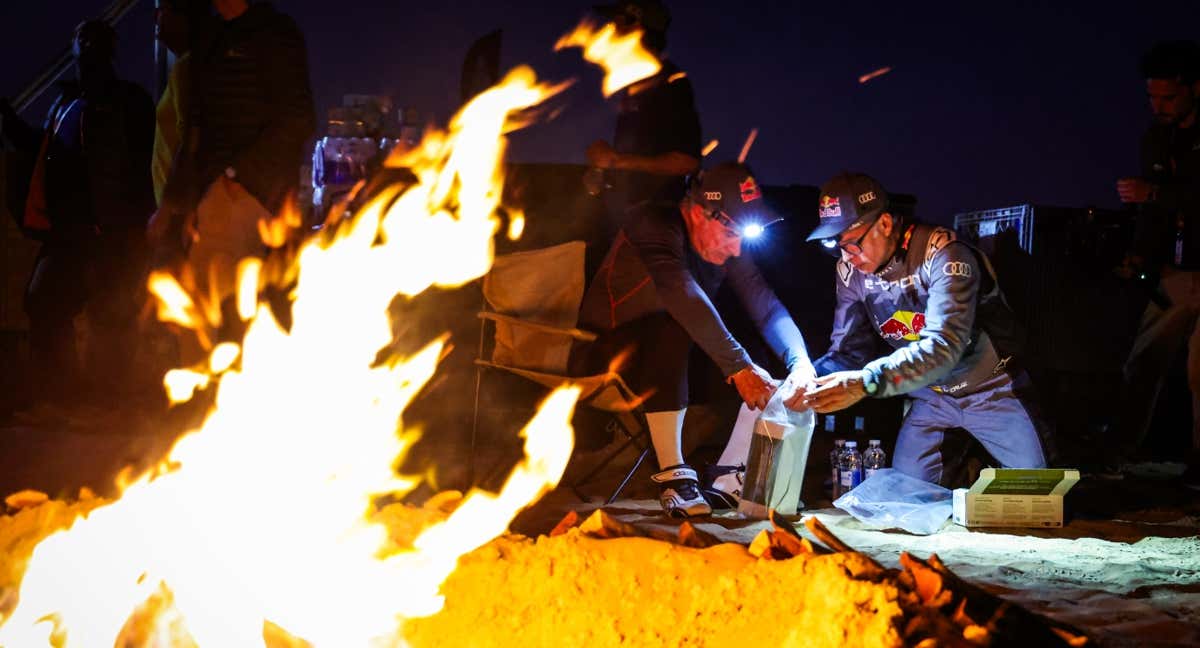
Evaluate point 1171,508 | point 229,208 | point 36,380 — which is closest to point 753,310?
point 1171,508

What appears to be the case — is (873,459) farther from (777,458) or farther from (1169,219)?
(1169,219)

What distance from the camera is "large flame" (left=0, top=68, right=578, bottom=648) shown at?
276 cm

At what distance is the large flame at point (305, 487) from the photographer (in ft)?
9.04

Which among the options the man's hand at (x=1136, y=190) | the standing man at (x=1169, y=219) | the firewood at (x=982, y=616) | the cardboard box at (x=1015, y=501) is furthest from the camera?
the man's hand at (x=1136, y=190)

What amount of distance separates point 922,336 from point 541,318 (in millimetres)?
1682

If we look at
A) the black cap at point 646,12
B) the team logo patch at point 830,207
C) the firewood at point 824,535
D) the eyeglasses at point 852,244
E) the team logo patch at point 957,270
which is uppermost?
the black cap at point 646,12

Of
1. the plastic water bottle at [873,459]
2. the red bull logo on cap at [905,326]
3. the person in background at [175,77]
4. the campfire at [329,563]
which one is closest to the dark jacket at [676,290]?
the red bull logo on cap at [905,326]

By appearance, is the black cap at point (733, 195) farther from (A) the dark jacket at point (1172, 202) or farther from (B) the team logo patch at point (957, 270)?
(A) the dark jacket at point (1172, 202)

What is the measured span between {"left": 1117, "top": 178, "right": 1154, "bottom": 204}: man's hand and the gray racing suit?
1.43 m

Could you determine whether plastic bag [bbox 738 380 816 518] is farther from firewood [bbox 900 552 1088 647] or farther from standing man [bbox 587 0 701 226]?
firewood [bbox 900 552 1088 647]

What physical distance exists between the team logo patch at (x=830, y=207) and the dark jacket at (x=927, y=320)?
0.35m

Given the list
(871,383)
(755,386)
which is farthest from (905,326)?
(755,386)

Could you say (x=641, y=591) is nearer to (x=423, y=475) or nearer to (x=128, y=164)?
(x=423, y=475)

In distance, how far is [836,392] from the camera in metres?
4.18
